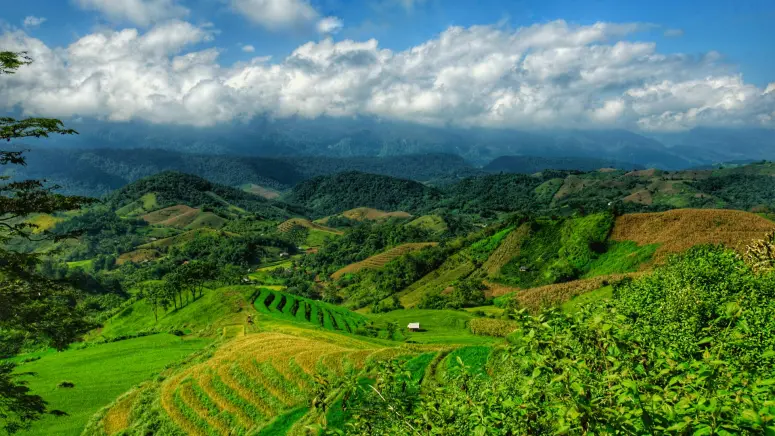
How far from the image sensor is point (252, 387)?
40906mm

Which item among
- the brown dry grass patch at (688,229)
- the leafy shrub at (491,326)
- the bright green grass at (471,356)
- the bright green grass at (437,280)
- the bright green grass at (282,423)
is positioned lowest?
the bright green grass at (437,280)

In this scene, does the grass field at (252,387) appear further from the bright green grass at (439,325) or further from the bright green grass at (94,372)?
the bright green grass at (439,325)

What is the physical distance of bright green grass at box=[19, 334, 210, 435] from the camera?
146ft

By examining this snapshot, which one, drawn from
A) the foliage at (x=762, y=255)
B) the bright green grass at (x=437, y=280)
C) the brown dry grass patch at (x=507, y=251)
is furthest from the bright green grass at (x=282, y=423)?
the brown dry grass patch at (x=507, y=251)

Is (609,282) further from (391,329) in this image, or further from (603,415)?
(603,415)

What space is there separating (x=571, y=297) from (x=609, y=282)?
736 centimetres

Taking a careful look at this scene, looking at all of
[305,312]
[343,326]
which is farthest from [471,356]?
[305,312]

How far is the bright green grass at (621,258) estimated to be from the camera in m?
92.3

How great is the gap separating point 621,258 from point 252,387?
277 feet

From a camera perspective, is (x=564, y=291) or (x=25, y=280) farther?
(x=564, y=291)

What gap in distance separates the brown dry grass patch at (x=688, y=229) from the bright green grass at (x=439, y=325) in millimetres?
39519

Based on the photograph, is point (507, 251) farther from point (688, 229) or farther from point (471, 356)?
point (471, 356)

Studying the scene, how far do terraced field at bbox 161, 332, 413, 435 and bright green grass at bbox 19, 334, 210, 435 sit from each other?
942cm

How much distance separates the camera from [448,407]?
9180 millimetres
